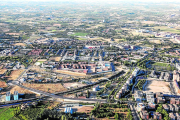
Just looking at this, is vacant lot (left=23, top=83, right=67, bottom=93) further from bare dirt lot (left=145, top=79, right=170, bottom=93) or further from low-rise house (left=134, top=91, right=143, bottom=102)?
bare dirt lot (left=145, top=79, right=170, bottom=93)

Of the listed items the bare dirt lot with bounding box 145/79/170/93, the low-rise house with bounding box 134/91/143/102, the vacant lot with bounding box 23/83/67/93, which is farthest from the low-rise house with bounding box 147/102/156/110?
the vacant lot with bounding box 23/83/67/93

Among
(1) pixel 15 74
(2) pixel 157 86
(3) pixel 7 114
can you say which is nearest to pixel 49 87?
(3) pixel 7 114

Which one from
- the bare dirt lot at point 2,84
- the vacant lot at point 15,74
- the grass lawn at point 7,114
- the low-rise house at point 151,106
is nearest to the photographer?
the grass lawn at point 7,114

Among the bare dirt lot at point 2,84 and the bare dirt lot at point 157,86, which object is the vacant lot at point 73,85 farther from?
the bare dirt lot at point 157,86

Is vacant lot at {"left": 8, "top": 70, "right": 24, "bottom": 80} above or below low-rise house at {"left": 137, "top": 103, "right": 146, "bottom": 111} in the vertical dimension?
above

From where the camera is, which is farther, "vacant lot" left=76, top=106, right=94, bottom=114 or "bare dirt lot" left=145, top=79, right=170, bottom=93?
"bare dirt lot" left=145, top=79, right=170, bottom=93

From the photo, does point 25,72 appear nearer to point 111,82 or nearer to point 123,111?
point 111,82

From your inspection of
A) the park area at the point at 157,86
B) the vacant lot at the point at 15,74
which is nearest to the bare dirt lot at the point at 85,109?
the park area at the point at 157,86

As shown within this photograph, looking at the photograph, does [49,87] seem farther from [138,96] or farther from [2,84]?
[138,96]

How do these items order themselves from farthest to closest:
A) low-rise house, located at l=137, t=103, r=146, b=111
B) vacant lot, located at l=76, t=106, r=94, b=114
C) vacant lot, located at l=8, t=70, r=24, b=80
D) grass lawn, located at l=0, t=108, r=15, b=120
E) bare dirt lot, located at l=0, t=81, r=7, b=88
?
vacant lot, located at l=8, t=70, r=24, b=80
bare dirt lot, located at l=0, t=81, r=7, b=88
vacant lot, located at l=76, t=106, r=94, b=114
low-rise house, located at l=137, t=103, r=146, b=111
grass lawn, located at l=0, t=108, r=15, b=120
